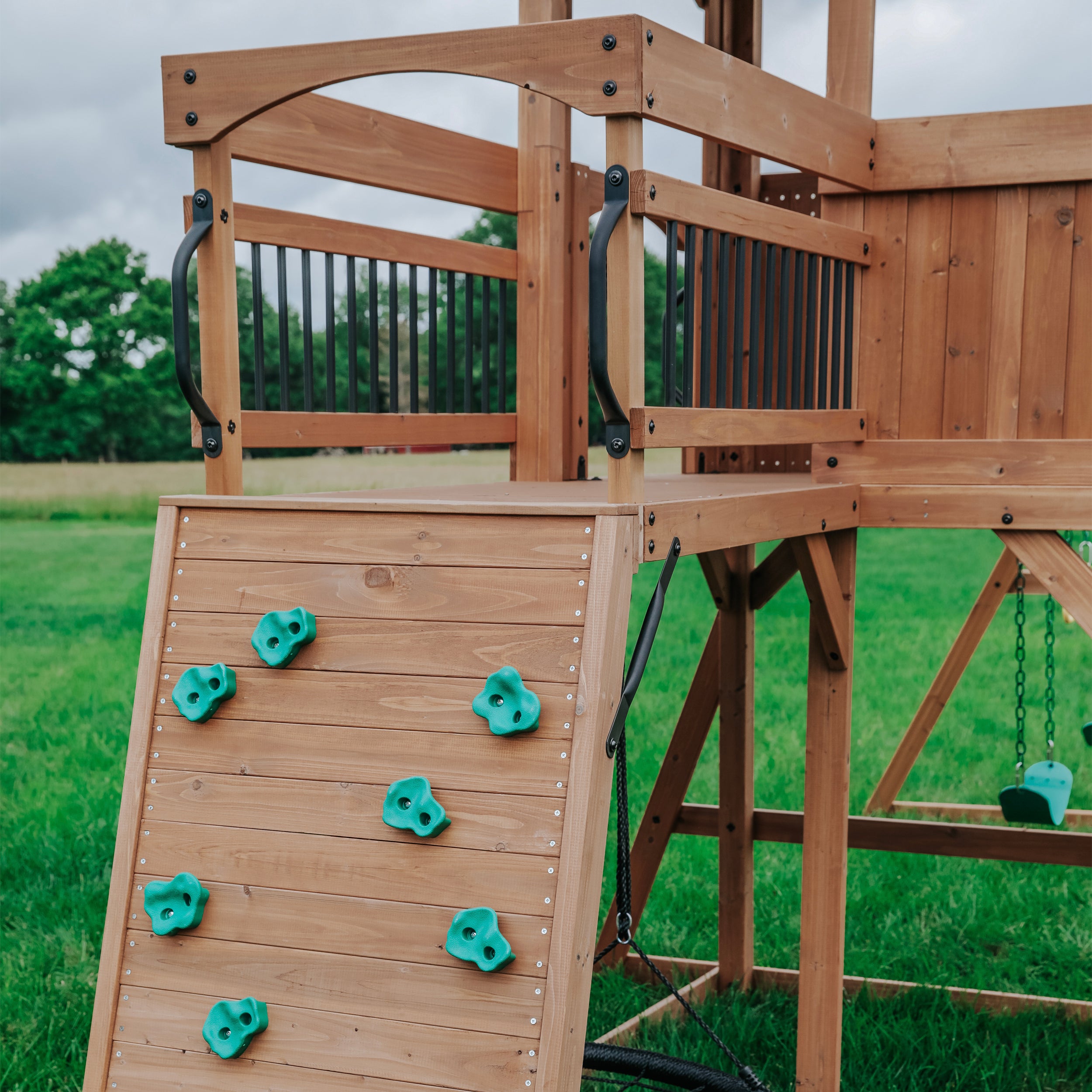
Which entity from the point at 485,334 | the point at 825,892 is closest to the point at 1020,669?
the point at 825,892

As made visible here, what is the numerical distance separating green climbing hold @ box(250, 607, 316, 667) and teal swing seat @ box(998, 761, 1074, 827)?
2888 millimetres

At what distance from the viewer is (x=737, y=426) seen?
9.78ft

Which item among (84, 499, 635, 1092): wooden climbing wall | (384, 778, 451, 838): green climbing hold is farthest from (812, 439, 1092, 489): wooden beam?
(384, 778, 451, 838): green climbing hold

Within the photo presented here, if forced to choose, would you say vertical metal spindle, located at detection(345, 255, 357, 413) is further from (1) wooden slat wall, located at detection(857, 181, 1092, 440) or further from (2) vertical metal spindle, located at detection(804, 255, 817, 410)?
(1) wooden slat wall, located at detection(857, 181, 1092, 440)

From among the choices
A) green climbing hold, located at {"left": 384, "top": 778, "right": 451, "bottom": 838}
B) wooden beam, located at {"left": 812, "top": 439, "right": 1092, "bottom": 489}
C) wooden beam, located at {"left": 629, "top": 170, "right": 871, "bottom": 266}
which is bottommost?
green climbing hold, located at {"left": 384, "top": 778, "right": 451, "bottom": 838}

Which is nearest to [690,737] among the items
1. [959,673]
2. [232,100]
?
[959,673]

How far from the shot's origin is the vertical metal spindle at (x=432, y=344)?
368cm

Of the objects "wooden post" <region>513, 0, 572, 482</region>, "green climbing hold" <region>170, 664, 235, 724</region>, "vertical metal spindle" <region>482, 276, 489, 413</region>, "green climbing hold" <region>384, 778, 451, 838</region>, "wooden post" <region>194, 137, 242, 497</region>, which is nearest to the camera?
"green climbing hold" <region>384, 778, 451, 838</region>

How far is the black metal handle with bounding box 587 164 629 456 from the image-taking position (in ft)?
7.88

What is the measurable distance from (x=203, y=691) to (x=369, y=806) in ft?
1.40

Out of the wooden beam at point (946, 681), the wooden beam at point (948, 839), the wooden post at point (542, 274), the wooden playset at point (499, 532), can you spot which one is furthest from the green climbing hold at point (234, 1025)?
the wooden beam at point (946, 681)

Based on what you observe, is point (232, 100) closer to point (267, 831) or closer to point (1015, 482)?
point (267, 831)

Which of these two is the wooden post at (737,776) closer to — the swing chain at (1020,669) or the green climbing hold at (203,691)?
the swing chain at (1020,669)

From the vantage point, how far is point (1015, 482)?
3.72m
